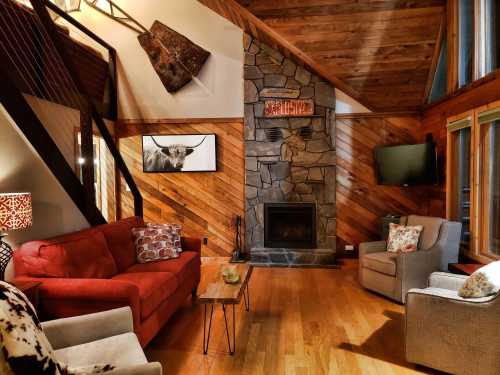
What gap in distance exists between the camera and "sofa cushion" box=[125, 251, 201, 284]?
314 centimetres

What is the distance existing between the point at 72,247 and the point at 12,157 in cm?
94

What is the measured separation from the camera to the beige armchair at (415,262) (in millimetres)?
3529

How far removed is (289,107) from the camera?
16.9 ft

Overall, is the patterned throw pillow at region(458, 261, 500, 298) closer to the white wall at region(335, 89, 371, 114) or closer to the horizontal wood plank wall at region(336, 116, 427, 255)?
the horizontal wood plank wall at region(336, 116, 427, 255)

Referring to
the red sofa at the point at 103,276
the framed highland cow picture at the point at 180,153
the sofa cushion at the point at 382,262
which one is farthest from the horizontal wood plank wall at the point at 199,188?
the sofa cushion at the point at 382,262

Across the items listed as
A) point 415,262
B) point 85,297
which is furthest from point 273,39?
point 85,297

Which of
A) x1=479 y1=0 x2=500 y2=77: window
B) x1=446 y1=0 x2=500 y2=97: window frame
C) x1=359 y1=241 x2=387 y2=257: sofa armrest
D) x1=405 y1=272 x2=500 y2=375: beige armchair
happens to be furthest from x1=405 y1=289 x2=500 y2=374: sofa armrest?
x1=479 y1=0 x2=500 y2=77: window


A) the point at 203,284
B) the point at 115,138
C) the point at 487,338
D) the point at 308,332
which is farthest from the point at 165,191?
the point at 487,338

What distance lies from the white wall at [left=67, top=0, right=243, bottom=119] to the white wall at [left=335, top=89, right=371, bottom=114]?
1.53 meters

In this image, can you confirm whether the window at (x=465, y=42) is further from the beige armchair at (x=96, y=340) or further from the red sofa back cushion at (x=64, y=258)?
the red sofa back cushion at (x=64, y=258)

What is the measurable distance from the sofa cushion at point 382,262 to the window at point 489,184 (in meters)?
0.94

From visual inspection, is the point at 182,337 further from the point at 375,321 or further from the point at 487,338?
the point at 487,338

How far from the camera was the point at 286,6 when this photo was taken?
152 inches

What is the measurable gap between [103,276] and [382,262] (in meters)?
2.90
